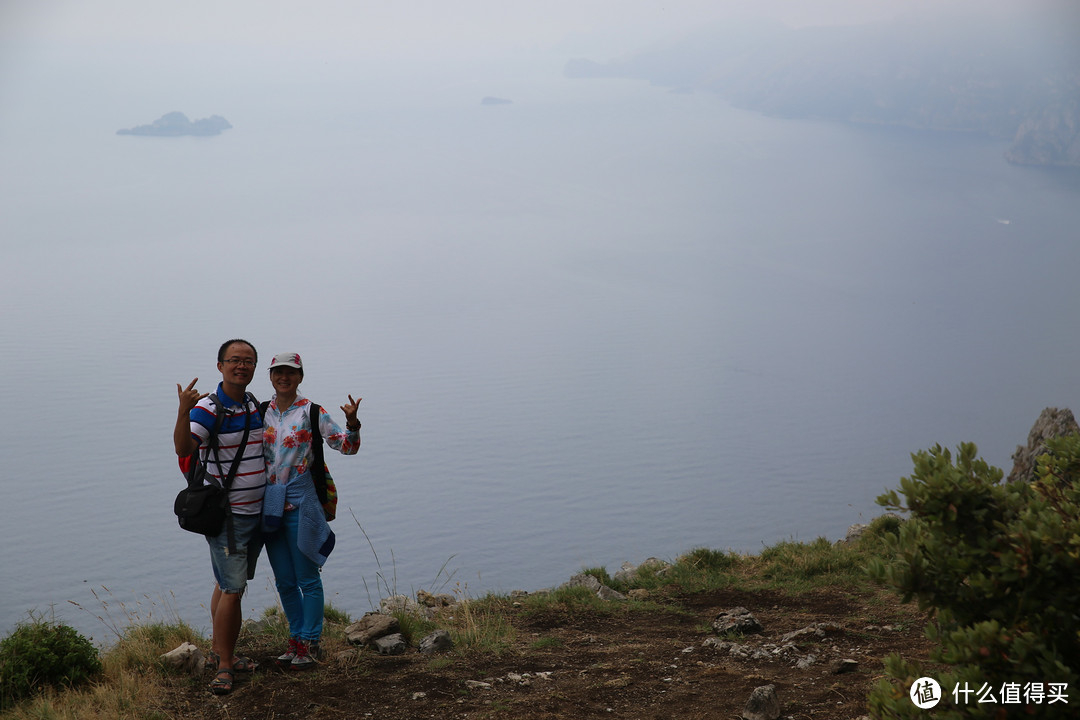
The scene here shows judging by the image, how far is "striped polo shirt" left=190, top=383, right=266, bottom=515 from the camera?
4930 mm

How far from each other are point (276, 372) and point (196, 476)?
0.75m

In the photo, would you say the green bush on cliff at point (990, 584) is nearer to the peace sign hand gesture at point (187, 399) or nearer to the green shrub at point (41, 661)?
the peace sign hand gesture at point (187, 399)

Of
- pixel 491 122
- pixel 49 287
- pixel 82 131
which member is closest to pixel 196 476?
pixel 49 287

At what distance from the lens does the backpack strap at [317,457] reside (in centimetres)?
521

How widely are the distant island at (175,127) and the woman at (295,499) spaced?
6030 inches

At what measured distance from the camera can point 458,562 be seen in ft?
94.7

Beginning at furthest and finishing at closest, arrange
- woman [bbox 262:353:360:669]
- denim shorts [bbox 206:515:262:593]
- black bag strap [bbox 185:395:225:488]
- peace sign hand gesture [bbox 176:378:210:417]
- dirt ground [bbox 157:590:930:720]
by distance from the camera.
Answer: woman [bbox 262:353:360:669], denim shorts [bbox 206:515:262:593], black bag strap [bbox 185:395:225:488], peace sign hand gesture [bbox 176:378:210:417], dirt ground [bbox 157:590:930:720]

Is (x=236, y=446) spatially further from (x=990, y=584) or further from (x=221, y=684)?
(x=990, y=584)

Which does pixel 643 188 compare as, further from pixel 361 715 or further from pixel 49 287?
pixel 361 715

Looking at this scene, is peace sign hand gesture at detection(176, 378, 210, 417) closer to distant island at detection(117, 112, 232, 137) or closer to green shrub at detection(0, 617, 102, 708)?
green shrub at detection(0, 617, 102, 708)

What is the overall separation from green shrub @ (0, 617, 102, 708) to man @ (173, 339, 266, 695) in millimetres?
896

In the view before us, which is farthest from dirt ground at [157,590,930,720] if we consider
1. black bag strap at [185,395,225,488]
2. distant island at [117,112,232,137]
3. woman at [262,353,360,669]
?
distant island at [117,112,232,137]
